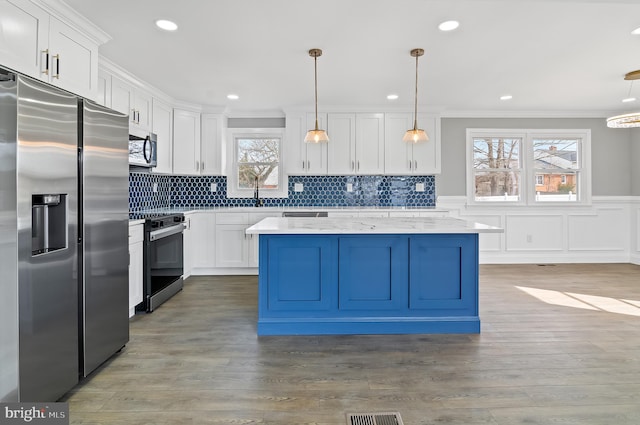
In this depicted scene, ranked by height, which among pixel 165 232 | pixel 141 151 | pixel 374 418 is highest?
pixel 141 151

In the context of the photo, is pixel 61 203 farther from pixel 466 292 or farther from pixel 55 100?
pixel 466 292

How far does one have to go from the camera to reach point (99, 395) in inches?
80.4

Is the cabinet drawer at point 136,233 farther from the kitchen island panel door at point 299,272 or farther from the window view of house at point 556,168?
the window view of house at point 556,168

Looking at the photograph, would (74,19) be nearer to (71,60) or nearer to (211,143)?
(71,60)

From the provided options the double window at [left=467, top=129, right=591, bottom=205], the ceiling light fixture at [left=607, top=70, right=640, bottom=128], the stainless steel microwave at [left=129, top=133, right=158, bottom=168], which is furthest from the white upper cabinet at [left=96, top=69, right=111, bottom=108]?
the ceiling light fixture at [left=607, top=70, right=640, bottom=128]

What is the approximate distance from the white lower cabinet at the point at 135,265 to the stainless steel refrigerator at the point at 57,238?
78 cm

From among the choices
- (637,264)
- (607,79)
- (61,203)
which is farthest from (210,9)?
(637,264)

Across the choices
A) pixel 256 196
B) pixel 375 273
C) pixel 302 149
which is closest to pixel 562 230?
pixel 302 149

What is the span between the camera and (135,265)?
340 centimetres

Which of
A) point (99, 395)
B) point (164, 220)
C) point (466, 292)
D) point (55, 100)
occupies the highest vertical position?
point (55, 100)

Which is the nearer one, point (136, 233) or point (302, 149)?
point (136, 233)

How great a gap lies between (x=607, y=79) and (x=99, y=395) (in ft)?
18.5

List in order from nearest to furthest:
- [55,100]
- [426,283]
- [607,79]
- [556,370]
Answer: [55,100] < [556,370] < [426,283] < [607,79]

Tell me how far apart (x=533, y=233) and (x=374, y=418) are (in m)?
5.17
